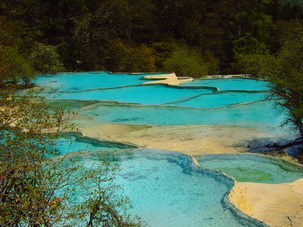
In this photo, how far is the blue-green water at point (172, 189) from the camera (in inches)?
182

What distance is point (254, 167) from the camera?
6551mm

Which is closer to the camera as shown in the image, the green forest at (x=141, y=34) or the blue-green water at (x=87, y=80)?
the blue-green water at (x=87, y=80)

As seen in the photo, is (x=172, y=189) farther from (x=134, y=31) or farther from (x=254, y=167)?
(x=134, y=31)

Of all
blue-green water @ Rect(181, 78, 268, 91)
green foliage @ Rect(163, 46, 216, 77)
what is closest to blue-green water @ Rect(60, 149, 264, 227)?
blue-green water @ Rect(181, 78, 268, 91)

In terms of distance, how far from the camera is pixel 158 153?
6633 mm

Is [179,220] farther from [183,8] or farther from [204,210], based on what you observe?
[183,8]

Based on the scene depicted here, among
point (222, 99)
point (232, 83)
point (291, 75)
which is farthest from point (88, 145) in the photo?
point (232, 83)

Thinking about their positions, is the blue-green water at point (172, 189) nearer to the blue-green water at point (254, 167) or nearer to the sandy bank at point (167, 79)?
the blue-green water at point (254, 167)

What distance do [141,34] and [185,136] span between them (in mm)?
16022

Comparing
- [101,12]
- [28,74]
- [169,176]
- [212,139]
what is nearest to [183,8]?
[101,12]

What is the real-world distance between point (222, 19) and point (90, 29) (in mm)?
7967

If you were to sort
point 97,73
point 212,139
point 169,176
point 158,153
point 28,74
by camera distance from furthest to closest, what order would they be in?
point 97,73
point 28,74
point 212,139
point 158,153
point 169,176

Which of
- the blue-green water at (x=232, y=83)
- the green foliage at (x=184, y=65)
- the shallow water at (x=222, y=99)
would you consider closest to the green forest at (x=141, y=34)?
the green foliage at (x=184, y=65)

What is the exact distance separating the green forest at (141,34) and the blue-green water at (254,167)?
12.7 meters
